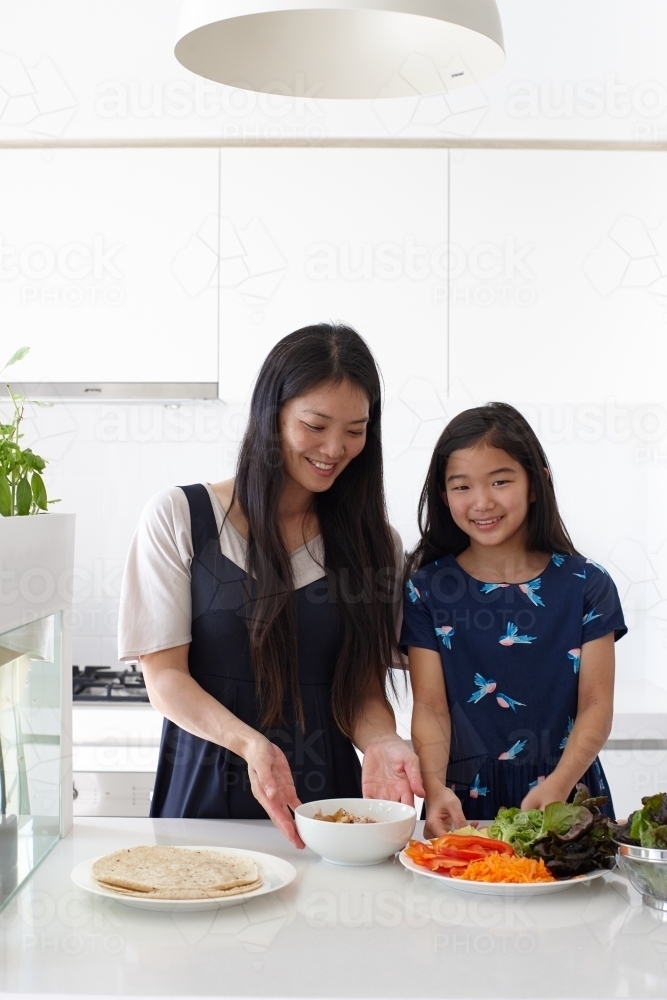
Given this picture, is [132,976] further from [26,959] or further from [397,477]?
[397,477]

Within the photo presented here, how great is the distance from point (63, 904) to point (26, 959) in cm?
13

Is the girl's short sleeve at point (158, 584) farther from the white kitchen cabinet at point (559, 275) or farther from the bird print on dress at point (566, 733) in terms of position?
the white kitchen cabinet at point (559, 275)

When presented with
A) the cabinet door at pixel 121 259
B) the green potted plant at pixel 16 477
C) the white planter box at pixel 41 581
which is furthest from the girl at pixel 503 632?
the cabinet door at pixel 121 259

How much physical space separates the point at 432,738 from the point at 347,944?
598 mm

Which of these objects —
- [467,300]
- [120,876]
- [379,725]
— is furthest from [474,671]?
[467,300]

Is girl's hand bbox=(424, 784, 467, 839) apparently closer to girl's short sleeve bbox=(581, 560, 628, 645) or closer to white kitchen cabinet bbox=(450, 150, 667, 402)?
girl's short sleeve bbox=(581, 560, 628, 645)

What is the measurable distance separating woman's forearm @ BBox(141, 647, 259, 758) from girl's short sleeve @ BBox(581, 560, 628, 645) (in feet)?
1.83

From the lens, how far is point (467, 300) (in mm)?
2557

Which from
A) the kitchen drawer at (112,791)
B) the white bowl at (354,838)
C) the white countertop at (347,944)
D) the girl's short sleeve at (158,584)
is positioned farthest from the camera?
the kitchen drawer at (112,791)

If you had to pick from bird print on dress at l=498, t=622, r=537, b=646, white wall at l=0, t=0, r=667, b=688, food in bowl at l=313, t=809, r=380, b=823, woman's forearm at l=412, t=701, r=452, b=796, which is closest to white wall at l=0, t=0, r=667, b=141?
white wall at l=0, t=0, r=667, b=688

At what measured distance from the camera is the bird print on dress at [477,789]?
1.50m

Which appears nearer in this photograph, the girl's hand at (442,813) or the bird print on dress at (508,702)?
the girl's hand at (442,813)

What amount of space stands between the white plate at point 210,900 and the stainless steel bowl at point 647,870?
1.08ft

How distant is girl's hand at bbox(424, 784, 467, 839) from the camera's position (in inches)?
47.4
